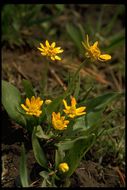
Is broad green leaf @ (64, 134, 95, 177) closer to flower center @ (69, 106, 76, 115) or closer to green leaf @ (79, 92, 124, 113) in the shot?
flower center @ (69, 106, 76, 115)

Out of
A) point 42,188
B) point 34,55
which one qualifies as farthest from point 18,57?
point 42,188

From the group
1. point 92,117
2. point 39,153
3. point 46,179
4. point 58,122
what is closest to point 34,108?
point 58,122

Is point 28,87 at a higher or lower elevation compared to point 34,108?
higher

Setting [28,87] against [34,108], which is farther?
[28,87]

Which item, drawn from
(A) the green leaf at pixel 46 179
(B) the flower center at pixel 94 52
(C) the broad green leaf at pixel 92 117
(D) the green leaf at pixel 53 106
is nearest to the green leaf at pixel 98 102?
(C) the broad green leaf at pixel 92 117

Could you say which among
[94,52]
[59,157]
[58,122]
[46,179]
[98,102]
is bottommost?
[46,179]

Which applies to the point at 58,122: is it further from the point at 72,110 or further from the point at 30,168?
the point at 30,168

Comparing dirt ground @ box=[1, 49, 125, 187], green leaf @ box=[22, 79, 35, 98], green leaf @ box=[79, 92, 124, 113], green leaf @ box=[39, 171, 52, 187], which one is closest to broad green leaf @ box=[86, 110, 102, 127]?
green leaf @ box=[79, 92, 124, 113]

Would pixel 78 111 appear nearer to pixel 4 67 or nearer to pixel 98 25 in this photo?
pixel 4 67

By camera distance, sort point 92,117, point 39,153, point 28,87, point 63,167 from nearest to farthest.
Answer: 1. point 63,167
2. point 39,153
3. point 28,87
4. point 92,117
